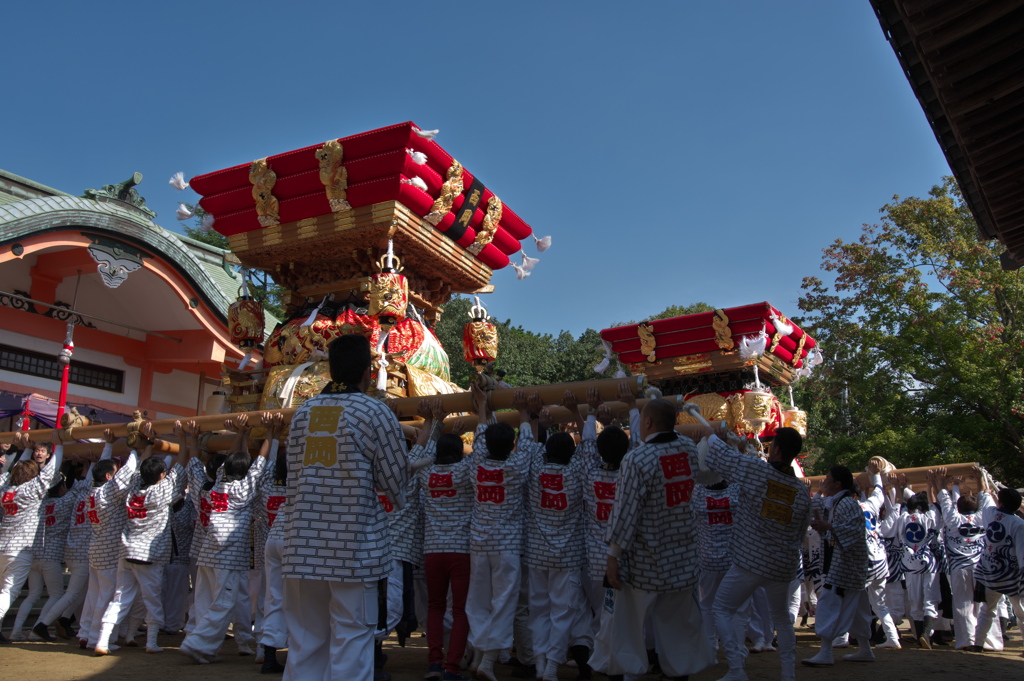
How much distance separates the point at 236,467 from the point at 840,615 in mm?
4320

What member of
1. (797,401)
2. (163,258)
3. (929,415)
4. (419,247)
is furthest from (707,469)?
(797,401)

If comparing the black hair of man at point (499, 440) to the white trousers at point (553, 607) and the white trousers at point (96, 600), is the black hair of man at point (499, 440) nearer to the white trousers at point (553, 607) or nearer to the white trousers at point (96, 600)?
the white trousers at point (553, 607)

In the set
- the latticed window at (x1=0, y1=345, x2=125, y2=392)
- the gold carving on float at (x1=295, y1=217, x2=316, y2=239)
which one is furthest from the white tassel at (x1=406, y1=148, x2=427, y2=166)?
the latticed window at (x1=0, y1=345, x2=125, y2=392)

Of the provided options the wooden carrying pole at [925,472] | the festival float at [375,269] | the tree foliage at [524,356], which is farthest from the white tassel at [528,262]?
the tree foliage at [524,356]

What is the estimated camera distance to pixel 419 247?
7.71 meters

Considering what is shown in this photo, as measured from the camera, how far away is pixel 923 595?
6887 mm

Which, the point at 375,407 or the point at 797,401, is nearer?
the point at 375,407

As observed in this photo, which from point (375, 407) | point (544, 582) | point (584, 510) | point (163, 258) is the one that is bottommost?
point (544, 582)

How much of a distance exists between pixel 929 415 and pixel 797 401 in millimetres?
7855

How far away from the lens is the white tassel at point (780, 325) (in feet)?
29.7

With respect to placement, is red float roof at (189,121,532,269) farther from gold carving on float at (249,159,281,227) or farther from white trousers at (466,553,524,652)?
white trousers at (466,553,524,652)

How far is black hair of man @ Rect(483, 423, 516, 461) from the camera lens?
4.57 meters

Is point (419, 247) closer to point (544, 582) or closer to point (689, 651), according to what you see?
point (544, 582)

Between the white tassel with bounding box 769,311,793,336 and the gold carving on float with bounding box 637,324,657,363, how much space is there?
57.1 inches
